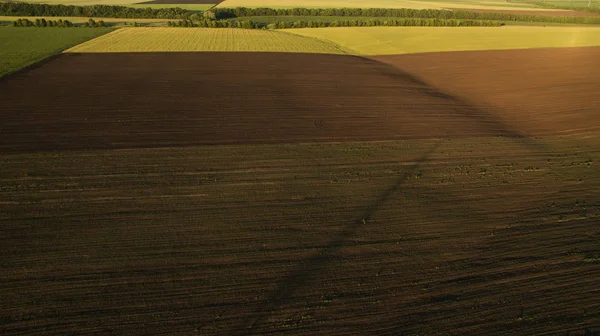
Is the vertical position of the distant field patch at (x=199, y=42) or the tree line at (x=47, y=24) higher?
the tree line at (x=47, y=24)

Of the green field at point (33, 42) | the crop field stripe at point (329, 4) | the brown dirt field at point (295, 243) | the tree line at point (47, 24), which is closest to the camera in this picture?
the brown dirt field at point (295, 243)

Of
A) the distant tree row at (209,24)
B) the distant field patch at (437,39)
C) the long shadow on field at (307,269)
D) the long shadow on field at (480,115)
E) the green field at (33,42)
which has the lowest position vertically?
the distant field patch at (437,39)

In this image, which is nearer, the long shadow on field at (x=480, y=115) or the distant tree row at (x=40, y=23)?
the long shadow on field at (x=480, y=115)

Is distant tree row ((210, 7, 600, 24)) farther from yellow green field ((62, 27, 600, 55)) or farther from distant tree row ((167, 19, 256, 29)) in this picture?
yellow green field ((62, 27, 600, 55))

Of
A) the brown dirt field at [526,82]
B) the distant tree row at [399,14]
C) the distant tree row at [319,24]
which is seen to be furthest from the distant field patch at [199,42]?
the distant tree row at [399,14]

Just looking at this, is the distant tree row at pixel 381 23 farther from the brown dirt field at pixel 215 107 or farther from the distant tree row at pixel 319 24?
the brown dirt field at pixel 215 107

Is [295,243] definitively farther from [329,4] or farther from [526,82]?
[329,4]

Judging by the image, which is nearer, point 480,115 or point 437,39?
point 480,115

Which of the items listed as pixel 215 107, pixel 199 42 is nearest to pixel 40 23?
pixel 199 42
